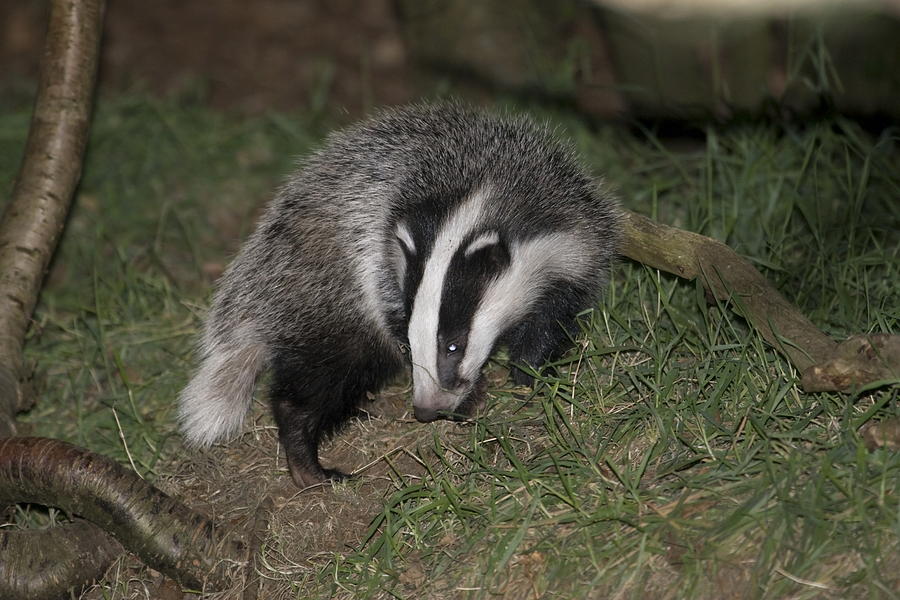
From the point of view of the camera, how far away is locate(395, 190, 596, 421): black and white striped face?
11.3 ft

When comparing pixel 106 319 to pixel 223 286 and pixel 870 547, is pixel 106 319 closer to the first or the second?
pixel 223 286

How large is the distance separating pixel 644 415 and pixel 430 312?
83 centimetres

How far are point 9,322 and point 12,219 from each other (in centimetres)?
48

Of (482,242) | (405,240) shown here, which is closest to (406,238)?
(405,240)

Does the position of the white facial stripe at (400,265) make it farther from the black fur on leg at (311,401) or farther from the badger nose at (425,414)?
the badger nose at (425,414)

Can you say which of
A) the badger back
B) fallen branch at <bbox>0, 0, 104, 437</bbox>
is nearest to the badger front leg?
the badger back

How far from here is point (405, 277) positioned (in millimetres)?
3629

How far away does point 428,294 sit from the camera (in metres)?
3.44

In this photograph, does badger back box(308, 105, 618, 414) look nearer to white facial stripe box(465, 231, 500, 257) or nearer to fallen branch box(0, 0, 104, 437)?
white facial stripe box(465, 231, 500, 257)

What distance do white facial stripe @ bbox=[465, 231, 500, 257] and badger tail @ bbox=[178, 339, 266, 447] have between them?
1.09m

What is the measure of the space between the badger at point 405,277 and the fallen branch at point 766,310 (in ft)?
0.68

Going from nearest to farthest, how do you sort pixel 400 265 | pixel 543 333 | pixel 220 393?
pixel 400 265 < pixel 543 333 < pixel 220 393

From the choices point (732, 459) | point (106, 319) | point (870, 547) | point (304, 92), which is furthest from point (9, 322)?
point (304, 92)

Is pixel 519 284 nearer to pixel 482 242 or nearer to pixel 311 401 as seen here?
pixel 482 242
